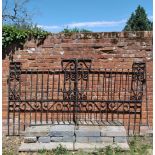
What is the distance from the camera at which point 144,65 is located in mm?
6480

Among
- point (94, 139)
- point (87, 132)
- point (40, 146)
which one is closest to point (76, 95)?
point (87, 132)

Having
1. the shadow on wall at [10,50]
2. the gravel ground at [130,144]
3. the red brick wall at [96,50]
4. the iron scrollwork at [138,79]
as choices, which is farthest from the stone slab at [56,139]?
the shadow on wall at [10,50]

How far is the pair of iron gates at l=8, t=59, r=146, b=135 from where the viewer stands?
6.50 meters

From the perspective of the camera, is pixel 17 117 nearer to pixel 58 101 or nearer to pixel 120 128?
pixel 58 101

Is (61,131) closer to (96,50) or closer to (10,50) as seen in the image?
(96,50)

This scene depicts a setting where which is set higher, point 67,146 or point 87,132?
point 87,132

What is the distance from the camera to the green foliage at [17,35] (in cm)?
639

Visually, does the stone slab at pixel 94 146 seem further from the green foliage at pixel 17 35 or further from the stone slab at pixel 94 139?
the green foliage at pixel 17 35

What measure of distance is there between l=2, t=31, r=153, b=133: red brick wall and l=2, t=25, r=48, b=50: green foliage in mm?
99

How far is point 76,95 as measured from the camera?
6492 millimetres

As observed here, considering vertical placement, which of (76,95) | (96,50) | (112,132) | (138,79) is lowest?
(112,132)

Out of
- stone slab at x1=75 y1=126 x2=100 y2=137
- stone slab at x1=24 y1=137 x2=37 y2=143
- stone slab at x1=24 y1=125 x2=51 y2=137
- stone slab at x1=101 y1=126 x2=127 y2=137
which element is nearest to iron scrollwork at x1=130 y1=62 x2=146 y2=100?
stone slab at x1=101 y1=126 x2=127 y2=137

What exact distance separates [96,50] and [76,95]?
0.87m

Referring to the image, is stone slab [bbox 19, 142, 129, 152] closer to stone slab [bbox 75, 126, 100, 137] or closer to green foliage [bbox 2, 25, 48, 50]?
stone slab [bbox 75, 126, 100, 137]
